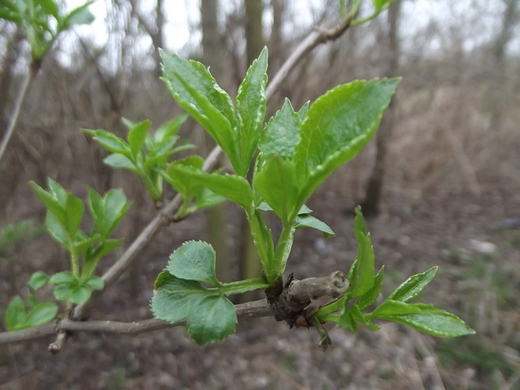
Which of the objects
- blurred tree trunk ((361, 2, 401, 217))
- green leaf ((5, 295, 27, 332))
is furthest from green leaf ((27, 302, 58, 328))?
blurred tree trunk ((361, 2, 401, 217))

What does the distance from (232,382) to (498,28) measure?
636cm

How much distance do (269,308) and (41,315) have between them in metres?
0.58

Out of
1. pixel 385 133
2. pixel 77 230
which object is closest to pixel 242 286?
pixel 77 230

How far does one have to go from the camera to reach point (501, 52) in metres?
5.57

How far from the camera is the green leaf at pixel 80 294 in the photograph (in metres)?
0.62

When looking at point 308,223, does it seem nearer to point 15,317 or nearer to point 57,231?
point 57,231

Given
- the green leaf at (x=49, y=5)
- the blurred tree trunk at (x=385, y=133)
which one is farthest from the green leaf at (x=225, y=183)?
the blurred tree trunk at (x=385, y=133)

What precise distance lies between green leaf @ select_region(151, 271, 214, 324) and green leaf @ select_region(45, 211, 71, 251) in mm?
310

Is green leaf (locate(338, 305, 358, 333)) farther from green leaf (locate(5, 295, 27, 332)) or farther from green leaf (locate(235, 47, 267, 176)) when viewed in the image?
green leaf (locate(5, 295, 27, 332))

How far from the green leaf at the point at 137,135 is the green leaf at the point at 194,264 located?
22 centimetres

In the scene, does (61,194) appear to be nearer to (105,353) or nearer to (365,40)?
(105,353)

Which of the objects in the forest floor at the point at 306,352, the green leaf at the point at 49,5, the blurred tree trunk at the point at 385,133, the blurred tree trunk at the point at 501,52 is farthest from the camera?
the blurred tree trunk at the point at 501,52

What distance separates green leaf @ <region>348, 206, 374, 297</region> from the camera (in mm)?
337

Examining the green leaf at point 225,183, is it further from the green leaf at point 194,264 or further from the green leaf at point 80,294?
the green leaf at point 80,294
